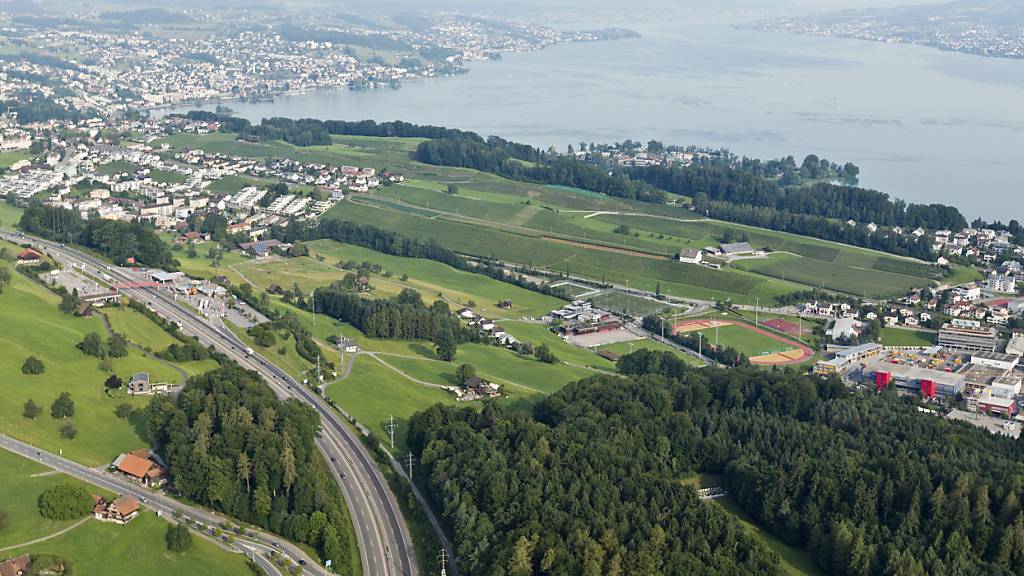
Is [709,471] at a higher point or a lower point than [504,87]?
lower

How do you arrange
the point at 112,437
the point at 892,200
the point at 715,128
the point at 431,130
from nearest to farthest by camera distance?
1. the point at 112,437
2. the point at 892,200
3. the point at 431,130
4. the point at 715,128

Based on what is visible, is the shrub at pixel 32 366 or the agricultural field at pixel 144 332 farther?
the agricultural field at pixel 144 332

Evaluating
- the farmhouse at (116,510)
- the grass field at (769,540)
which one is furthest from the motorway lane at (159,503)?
the grass field at (769,540)

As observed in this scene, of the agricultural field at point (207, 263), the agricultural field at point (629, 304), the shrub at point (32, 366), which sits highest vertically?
the agricultural field at point (629, 304)

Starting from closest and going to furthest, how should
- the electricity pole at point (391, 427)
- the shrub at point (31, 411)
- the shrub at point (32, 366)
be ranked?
1. the shrub at point (31, 411)
2. the electricity pole at point (391, 427)
3. the shrub at point (32, 366)

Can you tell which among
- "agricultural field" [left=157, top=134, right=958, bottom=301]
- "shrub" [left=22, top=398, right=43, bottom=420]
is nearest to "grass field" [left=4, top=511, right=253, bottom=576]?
"shrub" [left=22, top=398, right=43, bottom=420]

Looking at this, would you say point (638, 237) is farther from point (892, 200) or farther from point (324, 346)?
point (324, 346)

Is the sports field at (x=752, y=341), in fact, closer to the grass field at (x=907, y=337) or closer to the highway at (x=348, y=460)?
the grass field at (x=907, y=337)

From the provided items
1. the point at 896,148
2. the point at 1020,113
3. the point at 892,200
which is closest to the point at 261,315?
the point at 892,200
